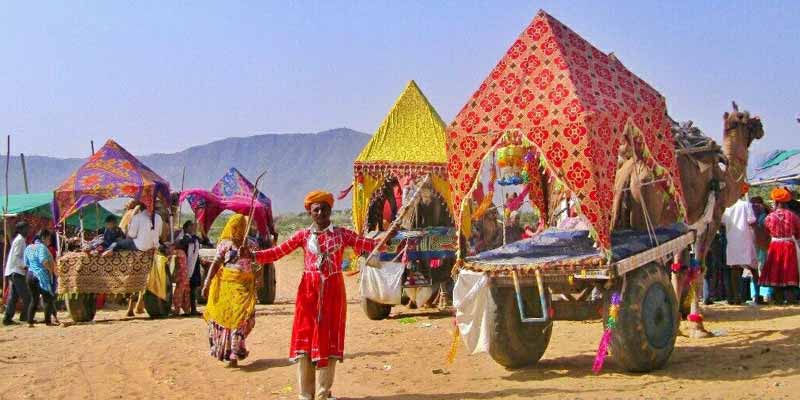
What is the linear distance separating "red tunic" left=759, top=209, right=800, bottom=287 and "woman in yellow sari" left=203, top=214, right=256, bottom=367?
27.9 feet

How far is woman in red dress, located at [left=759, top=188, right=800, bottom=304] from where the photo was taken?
553 inches

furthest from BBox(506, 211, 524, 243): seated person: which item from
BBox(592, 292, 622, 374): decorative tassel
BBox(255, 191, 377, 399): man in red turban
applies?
BBox(255, 191, 377, 399): man in red turban

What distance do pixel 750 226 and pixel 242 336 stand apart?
9.16 meters

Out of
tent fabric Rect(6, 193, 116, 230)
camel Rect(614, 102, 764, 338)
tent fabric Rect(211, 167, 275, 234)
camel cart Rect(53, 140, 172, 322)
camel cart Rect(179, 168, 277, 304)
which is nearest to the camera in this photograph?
camel Rect(614, 102, 764, 338)

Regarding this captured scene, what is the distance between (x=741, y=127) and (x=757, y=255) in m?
3.70

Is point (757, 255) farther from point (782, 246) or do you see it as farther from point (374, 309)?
point (374, 309)

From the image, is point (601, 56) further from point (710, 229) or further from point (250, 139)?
point (250, 139)

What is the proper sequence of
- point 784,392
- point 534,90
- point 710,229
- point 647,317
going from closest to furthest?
point 784,392 → point 647,317 → point 534,90 → point 710,229

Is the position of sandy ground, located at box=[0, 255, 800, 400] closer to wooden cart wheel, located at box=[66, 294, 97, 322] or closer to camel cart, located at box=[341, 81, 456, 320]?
camel cart, located at box=[341, 81, 456, 320]

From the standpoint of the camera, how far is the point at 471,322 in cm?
877

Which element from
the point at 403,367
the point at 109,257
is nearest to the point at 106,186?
the point at 109,257

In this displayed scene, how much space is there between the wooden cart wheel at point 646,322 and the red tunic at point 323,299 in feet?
7.73

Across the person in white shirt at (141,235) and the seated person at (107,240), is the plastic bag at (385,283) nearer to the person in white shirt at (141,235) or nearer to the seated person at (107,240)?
the person in white shirt at (141,235)

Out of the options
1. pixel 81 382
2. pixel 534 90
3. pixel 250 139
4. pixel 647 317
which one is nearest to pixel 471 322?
pixel 647 317
